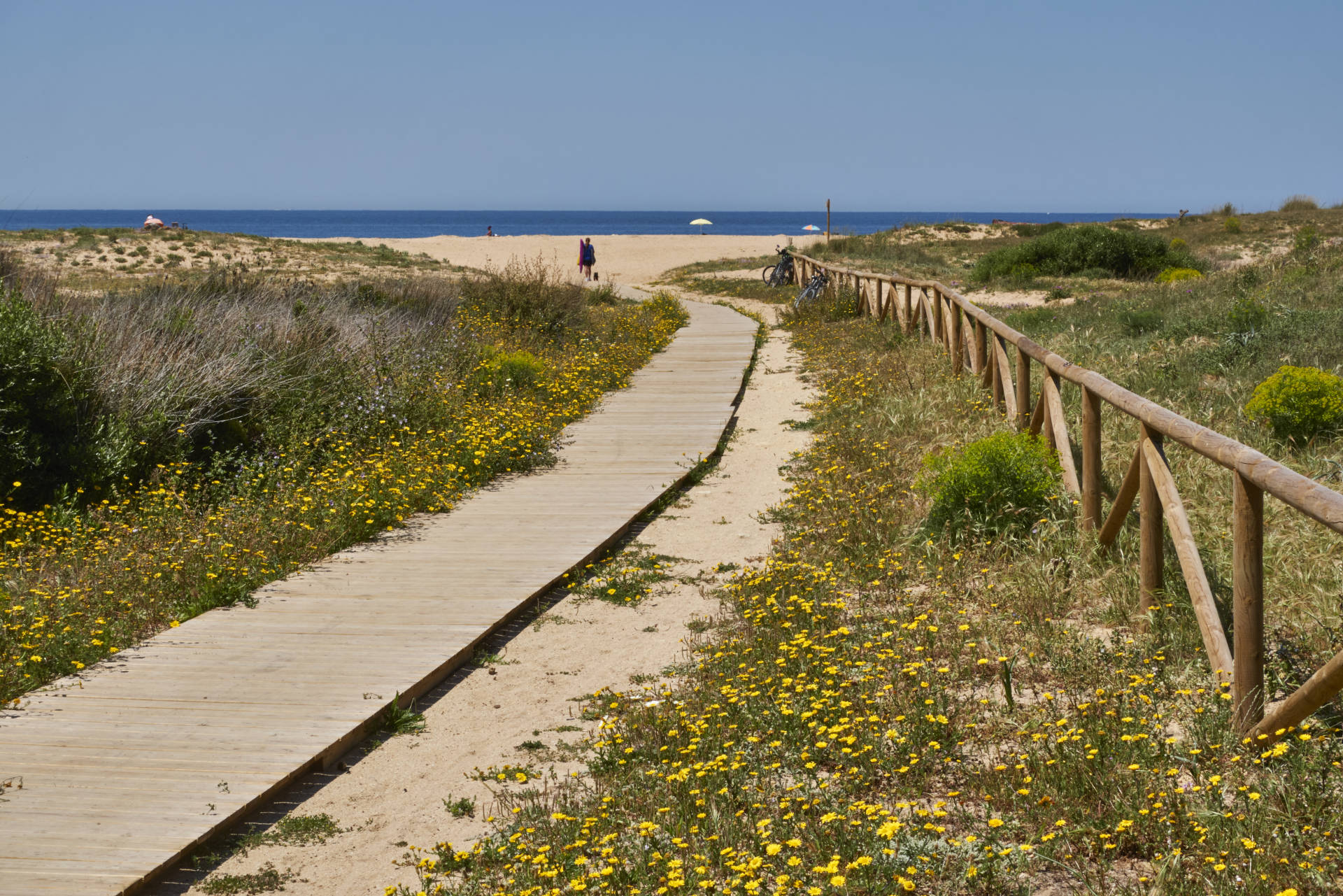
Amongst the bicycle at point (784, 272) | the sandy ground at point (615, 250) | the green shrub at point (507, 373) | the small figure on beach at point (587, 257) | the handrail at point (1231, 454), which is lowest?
the green shrub at point (507, 373)

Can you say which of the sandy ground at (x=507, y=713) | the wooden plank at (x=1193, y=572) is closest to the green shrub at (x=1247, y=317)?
the sandy ground at (x=507, y=713)

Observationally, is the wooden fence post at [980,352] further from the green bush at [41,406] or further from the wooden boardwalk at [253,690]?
the green bush at [41,406]

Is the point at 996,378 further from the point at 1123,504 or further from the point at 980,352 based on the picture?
the point at 1123,504

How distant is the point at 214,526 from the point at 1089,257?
23775 millimetres

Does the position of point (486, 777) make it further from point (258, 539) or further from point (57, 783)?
point (258, 539)

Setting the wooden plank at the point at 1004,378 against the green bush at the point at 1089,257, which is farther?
the green bush at the point at 1089,257

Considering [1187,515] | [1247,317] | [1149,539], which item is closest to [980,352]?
[1247,317]

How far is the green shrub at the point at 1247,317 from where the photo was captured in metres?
10.6

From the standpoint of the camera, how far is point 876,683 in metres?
4.46

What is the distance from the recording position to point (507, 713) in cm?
489

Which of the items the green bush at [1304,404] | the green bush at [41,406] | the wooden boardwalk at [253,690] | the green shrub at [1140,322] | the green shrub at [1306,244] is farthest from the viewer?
the green shrub at [1306,244]

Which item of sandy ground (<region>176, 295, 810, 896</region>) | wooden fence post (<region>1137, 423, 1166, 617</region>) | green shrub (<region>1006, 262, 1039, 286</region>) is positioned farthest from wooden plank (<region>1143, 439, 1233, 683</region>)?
green shrub (<region>1006, 262, 1039, 286</region>)

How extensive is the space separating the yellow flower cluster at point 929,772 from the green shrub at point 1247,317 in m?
6.43

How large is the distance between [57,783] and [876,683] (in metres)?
3.24
